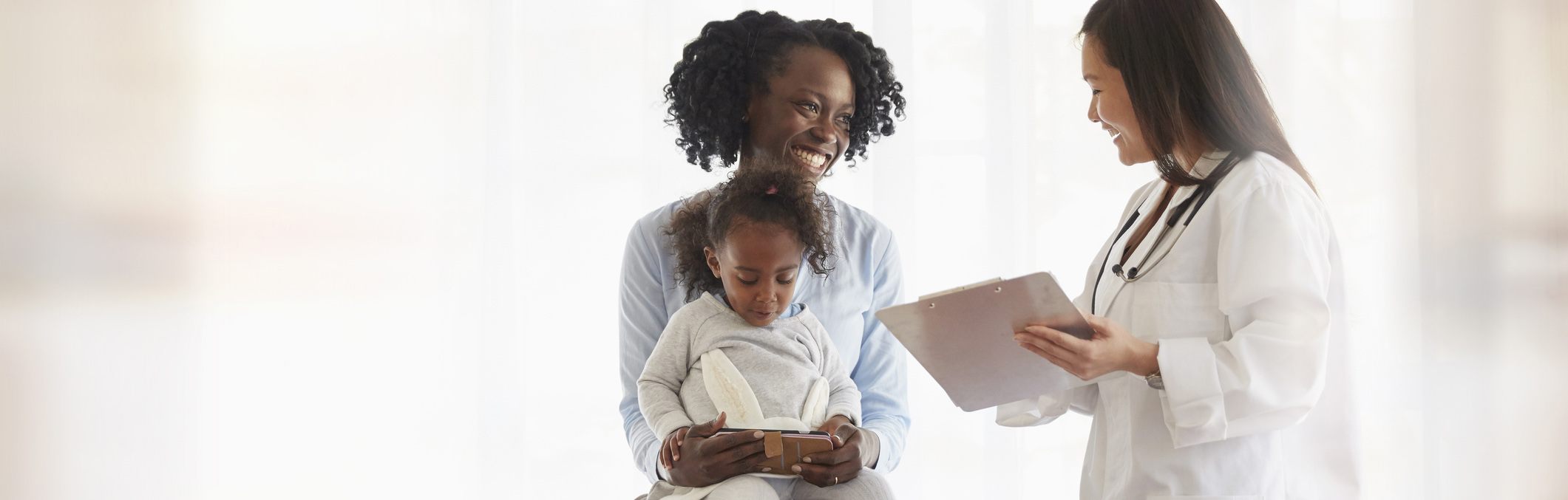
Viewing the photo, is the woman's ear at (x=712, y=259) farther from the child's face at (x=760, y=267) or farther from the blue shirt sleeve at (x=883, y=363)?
the blue shirt sleeve at (x=883, y=363)

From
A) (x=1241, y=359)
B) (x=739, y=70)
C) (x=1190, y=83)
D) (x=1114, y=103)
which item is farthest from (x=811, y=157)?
(x=1241, y=359)

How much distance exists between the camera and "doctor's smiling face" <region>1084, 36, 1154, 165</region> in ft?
4.50

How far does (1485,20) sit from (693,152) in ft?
7.33

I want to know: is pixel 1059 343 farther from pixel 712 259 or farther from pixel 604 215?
pixel 604 215

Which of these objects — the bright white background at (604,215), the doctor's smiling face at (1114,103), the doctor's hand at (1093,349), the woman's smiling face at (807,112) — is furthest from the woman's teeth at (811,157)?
the bright white background at (604,215)

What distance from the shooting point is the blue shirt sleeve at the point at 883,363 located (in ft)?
5.50

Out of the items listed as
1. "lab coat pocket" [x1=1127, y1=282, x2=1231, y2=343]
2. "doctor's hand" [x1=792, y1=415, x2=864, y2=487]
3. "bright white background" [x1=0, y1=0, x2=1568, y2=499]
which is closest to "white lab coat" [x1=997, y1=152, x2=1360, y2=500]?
"lab coat pocket" [x1=1127, y1=282, x2=1231, y2=343]

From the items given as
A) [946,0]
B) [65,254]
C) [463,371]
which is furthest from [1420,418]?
[65,254]

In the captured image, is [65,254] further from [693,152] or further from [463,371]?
[693,152]

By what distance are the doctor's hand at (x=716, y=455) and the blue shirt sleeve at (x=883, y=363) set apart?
38cm

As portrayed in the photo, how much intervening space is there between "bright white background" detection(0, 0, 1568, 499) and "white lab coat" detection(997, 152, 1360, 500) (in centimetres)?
121

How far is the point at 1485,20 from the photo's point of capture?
101 inches

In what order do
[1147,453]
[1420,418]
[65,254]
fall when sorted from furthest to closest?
[1420,418]
[65,254]
[1147,453]

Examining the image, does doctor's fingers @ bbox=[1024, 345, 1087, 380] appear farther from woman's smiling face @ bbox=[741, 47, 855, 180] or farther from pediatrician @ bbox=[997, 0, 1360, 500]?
woman's smiling face @ bbox=[741, 47, 855, 180]
